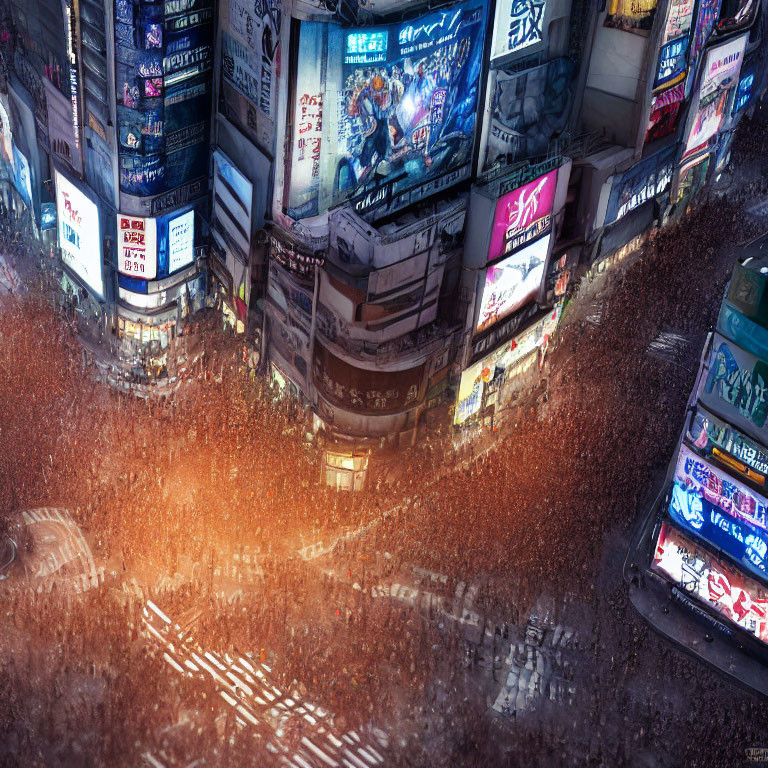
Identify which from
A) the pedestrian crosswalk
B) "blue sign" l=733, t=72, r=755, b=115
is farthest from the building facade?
the pedestrian crosswalk

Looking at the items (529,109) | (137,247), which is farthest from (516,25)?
(137,247)

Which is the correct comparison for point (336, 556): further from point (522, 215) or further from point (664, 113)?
point (664, 113)

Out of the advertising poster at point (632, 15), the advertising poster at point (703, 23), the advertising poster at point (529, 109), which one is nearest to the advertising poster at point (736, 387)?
the advertising poster at point (529, 109)

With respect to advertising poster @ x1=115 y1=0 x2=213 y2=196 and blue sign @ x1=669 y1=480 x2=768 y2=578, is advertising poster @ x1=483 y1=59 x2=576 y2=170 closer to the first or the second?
advertising poster @ x1=115 y1=0 x2=213 y2=196

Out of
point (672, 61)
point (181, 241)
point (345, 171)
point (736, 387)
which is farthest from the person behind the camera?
point (672, 61)

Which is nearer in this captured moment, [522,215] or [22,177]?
[522,215]
